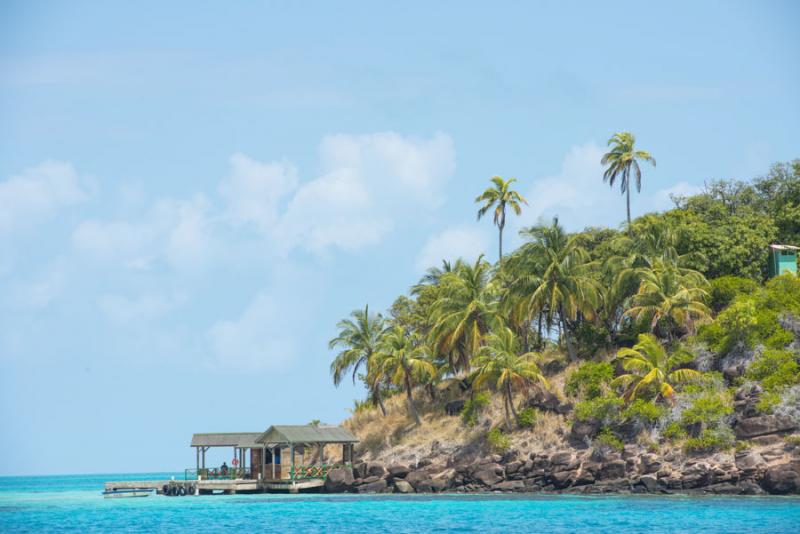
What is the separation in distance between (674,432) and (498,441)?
437 inches

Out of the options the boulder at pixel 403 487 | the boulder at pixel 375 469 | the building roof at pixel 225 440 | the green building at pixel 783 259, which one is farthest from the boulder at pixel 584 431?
the building roof at pixel 225 440

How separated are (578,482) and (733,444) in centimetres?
898

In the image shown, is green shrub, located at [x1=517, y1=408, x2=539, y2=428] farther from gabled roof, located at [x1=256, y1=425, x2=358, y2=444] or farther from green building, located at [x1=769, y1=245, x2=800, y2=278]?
green building, located at [x1=769, y1=245, x2=800, y2=278]

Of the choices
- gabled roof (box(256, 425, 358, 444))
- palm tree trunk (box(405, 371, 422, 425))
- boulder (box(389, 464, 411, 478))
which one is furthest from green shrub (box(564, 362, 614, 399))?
gabled roof (box(256, 425, 358, 444))

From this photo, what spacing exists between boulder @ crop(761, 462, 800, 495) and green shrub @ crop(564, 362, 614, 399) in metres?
12.0

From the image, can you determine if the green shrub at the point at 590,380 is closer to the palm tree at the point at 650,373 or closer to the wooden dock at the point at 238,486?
the palm tree at the point at 650,373

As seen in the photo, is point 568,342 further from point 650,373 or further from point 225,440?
point 225,440

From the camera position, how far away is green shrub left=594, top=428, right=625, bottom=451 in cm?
5675

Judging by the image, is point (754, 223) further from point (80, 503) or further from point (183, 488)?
point (80, 503)

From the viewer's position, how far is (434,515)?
47250 millimetres

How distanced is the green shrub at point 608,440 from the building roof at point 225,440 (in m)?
24.0

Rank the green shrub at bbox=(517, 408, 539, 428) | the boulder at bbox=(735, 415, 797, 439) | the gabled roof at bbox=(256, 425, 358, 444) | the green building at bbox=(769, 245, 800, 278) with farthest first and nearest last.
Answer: the gabled roof at bbox=(256, 425, 358, 444), the green building at bbox=(769, 245, 800, 278), the green shrub at bbox=(517, 408, 539, 428), the boulder at bbox=(735, 415, 797, 439)

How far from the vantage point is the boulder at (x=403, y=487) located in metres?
62.3

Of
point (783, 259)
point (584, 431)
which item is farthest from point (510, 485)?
point (783, 259)
